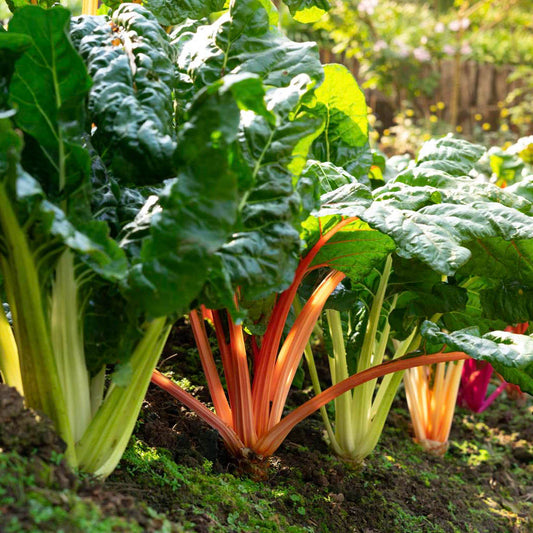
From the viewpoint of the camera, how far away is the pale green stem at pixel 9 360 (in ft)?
4.57


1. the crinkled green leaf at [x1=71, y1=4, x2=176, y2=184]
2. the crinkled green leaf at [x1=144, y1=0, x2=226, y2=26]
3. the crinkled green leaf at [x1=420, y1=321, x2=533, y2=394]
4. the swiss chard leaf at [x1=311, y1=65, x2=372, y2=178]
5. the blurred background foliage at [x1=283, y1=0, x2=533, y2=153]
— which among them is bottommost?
the blurred background foliage at [x1=283, y1=0, x2=533, y2=153]

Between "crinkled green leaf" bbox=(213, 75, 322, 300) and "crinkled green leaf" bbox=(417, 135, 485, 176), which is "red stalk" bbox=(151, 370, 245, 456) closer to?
"crinkled green leaf" bbox=(213, 75, 322, 300)

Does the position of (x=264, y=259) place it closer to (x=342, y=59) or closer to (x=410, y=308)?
(x=410, y=308)

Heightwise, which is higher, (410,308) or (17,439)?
(17,439)

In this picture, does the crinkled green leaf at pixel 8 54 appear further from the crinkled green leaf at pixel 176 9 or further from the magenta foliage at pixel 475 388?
the magenta foliage at pixel 475 388

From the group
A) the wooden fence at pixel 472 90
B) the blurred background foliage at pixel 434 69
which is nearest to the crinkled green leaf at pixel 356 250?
the blurred background foliage at pixel 434 69

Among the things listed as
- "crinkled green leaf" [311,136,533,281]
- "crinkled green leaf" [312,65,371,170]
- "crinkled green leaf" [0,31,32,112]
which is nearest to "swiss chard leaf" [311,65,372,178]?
"crinkled green leaf" [312,65,371,170]

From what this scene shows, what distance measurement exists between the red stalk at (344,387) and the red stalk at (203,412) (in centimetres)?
7

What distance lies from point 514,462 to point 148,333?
2.23 metres

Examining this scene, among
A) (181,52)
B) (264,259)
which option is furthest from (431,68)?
(264,259)

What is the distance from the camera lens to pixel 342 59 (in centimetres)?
847

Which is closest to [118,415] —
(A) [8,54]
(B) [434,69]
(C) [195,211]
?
(C) [195,211]

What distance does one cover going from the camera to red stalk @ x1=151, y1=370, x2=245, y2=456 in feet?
5.82

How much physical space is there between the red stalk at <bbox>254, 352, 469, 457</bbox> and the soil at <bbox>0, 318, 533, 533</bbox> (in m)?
0.09
